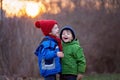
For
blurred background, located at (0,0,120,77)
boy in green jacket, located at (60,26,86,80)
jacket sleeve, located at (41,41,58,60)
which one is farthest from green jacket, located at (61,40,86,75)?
blurred background, located at (0,0,120,77)

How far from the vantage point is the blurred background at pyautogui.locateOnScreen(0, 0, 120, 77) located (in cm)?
1817

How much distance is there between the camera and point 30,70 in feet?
60.7

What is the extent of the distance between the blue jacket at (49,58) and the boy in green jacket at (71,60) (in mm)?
212

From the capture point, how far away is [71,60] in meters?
7.64

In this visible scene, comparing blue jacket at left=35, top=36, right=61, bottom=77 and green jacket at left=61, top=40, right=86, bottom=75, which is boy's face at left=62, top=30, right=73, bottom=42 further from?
blue jacket at left=35, top=36, right=61, bottom=77

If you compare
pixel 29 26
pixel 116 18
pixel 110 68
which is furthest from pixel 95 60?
pixel 29 26

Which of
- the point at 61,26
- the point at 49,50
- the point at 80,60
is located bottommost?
the point at 80,60

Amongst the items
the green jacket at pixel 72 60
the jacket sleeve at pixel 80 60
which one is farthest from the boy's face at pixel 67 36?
the jacket sleeve at pixel 80 60

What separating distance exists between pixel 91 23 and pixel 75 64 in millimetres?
12653

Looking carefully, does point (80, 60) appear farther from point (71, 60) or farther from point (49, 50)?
point (49, 50)

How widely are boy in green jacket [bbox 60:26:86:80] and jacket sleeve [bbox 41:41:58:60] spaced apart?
0.95 ft

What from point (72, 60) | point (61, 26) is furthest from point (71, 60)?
point (61, 26)

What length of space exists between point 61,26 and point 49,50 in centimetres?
1166

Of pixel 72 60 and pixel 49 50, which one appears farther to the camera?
pixel 72 60
